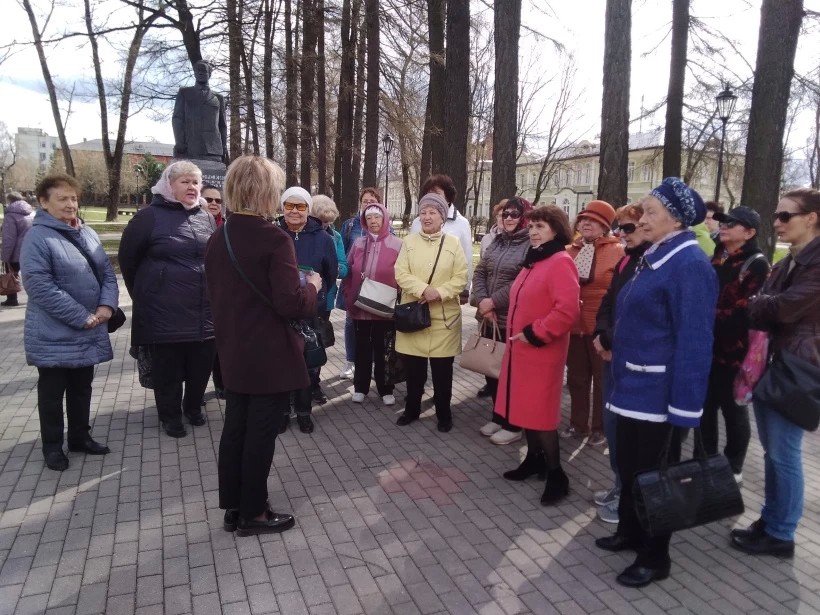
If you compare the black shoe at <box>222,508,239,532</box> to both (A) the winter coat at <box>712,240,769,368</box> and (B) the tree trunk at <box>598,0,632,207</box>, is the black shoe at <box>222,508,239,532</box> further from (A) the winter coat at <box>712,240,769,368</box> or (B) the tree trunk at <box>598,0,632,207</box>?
(B) the tree trunk at <box>598,0,632,207</box>

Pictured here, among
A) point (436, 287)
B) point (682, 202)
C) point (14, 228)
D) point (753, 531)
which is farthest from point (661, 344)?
point (14, 228)

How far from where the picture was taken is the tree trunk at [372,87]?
13.6m

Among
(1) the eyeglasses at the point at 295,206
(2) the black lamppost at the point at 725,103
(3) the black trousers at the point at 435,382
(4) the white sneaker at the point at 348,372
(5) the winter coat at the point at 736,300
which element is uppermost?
(2) the black lamppost at the point at 725,103

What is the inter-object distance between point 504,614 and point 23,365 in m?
6.27

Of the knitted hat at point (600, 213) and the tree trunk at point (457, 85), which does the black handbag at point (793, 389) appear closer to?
the knitted hat at point (600, 213)

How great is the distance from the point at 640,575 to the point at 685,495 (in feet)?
1.71

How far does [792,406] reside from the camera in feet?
9.75

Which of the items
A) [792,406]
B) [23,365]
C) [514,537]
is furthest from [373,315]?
[23,365]

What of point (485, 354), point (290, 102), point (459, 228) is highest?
point (290, 102)

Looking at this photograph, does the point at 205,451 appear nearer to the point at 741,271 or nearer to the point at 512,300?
the point at 512,300

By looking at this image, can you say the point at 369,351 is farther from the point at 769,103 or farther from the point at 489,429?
the point at 769,103

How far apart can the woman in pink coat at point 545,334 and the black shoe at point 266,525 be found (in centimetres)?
148

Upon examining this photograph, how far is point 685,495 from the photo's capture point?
272 centimetres

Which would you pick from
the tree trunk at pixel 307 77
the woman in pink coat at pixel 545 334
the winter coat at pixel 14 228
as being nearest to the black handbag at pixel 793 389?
the woman in pink coat at pixel 545 334
